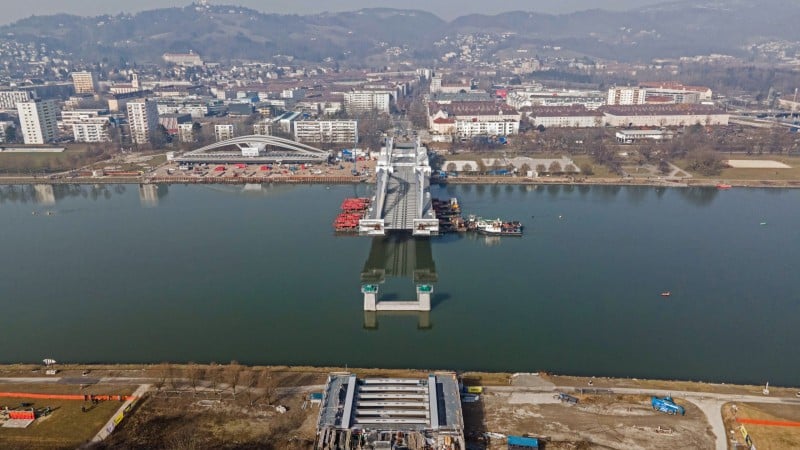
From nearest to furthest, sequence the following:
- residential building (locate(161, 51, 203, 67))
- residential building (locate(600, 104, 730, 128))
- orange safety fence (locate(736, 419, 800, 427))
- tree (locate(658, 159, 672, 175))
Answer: orange safety fence (locate(736, 419, 800, 427)) < tree (locate(658, 159, 672, 175)) < residential building (locate(600, 104, 730, 128)) < residential building (locate(161, 51, 203, 67))

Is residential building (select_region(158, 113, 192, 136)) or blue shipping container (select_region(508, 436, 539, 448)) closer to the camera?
blue shipping container (select_region(508, 436, 539, 448))

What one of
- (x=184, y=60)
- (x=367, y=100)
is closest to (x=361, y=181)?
(x=367, y=100)

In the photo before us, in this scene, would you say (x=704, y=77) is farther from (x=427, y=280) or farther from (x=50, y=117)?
(x=50, y=117)

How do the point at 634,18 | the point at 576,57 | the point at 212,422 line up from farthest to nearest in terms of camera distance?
the point at 634,18 → the point at 576,57 → the point at 212,422

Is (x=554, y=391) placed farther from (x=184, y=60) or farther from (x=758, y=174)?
(x=184, y=60)

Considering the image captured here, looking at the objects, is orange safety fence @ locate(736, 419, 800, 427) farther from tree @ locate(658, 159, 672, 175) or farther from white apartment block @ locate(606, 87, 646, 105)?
white apartment block @ locate(606, 87, 646, 105)

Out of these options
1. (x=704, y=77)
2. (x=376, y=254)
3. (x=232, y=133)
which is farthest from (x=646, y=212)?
(x=704, y=77)

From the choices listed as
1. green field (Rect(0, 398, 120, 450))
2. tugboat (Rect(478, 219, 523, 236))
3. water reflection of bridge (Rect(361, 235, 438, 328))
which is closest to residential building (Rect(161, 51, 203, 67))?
water reflection of bridge (Rect(361, 235, 438, 328))
